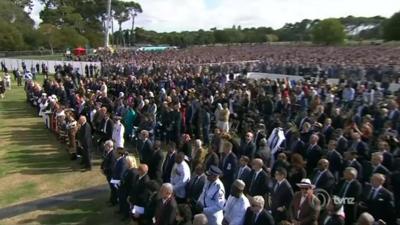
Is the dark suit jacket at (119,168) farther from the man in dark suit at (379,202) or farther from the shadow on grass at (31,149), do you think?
the shadow on grass at (31,149)

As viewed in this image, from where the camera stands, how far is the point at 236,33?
10469cm

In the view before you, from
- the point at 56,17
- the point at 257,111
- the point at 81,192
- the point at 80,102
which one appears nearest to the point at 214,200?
the point at 81,192

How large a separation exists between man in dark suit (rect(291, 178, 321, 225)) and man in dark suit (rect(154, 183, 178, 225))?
1773 millimetres

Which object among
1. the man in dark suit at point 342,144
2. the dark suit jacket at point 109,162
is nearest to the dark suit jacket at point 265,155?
the man in dark suit at point 342,144

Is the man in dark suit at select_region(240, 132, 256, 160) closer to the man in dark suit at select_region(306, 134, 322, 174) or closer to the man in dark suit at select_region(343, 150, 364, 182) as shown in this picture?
the man in dark suit at select_region(306, 134, 322, 174)

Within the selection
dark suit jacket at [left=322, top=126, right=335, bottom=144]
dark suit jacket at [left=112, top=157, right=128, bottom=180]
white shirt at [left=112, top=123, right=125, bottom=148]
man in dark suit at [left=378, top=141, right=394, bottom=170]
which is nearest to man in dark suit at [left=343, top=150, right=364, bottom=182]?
man in dark suit at [left=378, top=141, right=394, bottom=170]

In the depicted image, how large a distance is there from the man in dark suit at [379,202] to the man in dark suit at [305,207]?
102 centimetres

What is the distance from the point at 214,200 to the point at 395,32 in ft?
212

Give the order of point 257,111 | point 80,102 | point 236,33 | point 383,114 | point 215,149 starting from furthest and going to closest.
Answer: point 236,33
point 80,102
point 257,111
point 383,114
point 215,149

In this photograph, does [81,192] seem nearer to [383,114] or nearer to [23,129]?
[383,114]

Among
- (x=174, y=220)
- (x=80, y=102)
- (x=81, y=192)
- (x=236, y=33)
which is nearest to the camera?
(x=174, y=220)

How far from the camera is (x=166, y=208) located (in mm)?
7488

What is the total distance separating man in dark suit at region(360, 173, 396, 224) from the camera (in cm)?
764

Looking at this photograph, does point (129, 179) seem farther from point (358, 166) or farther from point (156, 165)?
point (358, 166)
